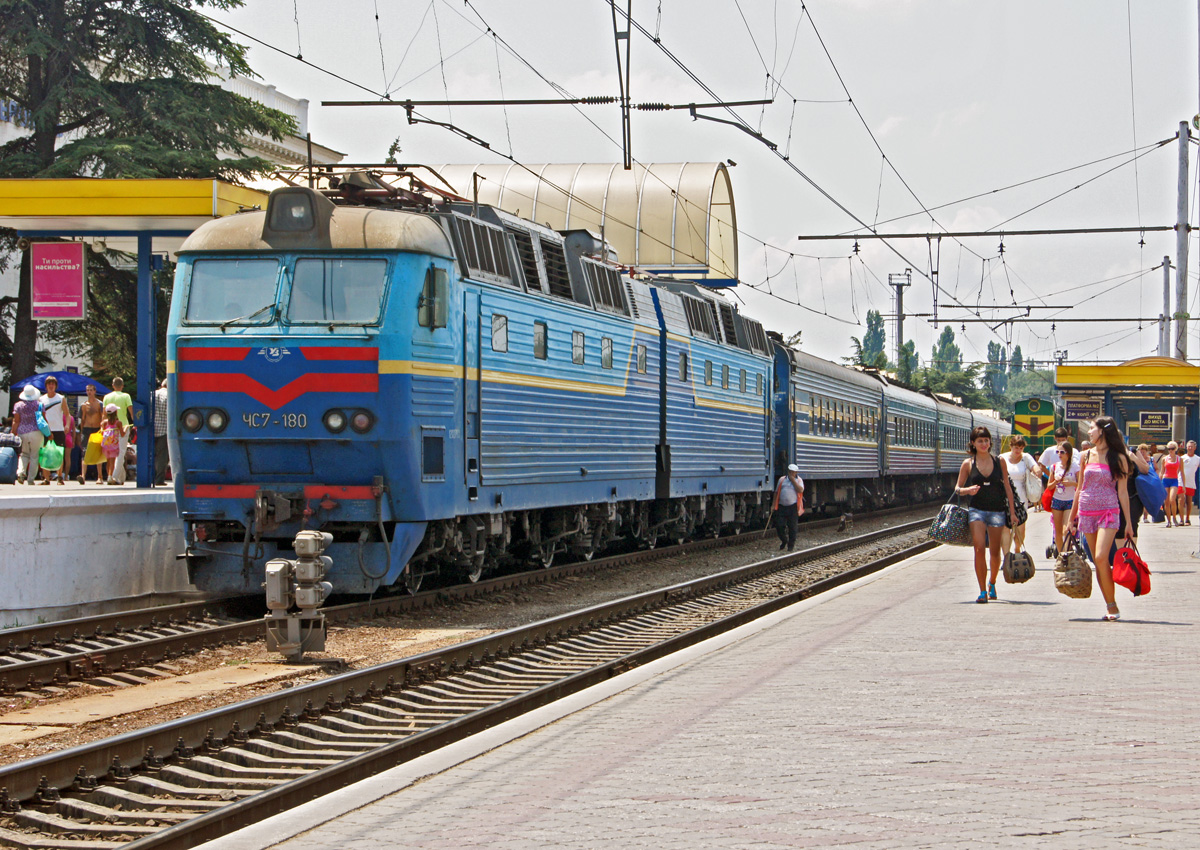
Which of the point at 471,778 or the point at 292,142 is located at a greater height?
the point at 292,142

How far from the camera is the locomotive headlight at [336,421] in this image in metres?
13.3

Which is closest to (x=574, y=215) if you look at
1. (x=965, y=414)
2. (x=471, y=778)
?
(x=965, y=414)

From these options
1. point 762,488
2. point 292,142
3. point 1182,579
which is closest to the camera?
point 1182,579

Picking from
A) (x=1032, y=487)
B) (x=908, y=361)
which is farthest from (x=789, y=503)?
(x=908, y=361)

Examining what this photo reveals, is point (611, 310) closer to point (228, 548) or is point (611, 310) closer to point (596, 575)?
point (596, 575)

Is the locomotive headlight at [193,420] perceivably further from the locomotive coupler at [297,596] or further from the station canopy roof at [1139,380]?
the station canopy roof at [1139,380]

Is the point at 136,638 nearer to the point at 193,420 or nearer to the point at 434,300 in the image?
the point at 193,420

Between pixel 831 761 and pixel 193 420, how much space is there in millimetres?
8527

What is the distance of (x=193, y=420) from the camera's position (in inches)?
534

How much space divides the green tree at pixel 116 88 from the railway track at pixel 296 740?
23.9 metres

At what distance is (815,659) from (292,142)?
46.9 m

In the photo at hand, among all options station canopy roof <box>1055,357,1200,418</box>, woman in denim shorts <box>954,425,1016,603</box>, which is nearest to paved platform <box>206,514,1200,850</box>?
woman in denim shorts <box>954,425,1016,603</box>

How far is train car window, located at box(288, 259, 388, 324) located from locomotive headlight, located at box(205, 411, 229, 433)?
Answer: 1085 mm

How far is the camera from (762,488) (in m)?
27.6
